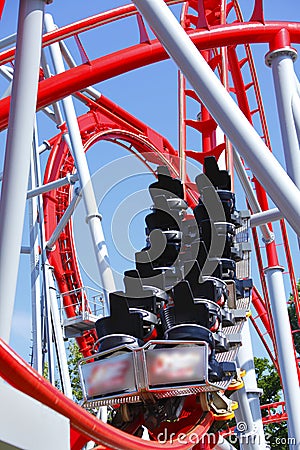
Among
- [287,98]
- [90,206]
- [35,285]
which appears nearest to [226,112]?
[287,98]

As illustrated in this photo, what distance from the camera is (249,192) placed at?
25.0ft

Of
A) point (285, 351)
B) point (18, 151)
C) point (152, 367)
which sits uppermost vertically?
point (18, 151)

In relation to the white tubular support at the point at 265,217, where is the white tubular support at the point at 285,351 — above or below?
below

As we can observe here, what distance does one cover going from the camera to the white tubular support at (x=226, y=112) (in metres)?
3.84

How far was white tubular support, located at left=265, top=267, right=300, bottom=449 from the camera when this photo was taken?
621 centimetres

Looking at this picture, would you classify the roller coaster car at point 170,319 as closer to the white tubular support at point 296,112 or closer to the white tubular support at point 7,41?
the white tubular support at point 296,112

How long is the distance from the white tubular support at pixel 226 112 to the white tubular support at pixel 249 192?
353cm

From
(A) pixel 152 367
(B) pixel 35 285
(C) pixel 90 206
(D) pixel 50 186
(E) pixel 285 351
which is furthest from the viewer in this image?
(B) pixel 35 285

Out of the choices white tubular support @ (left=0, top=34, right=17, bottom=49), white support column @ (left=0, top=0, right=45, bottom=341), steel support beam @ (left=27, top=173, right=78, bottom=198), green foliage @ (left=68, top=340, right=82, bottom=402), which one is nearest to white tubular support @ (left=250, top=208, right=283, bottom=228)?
steel support beam @ (left=27, top=173, right=78, bottom=198)

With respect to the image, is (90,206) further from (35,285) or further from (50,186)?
(35,285)

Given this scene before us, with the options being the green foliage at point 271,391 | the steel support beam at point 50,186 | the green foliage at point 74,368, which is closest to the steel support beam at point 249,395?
the steel support beam at point 50,186

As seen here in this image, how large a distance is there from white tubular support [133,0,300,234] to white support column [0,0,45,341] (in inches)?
25.9

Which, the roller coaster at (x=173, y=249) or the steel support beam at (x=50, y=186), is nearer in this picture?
the roller coaster at (x=173, y=249)

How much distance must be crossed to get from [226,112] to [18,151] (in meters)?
1.19
